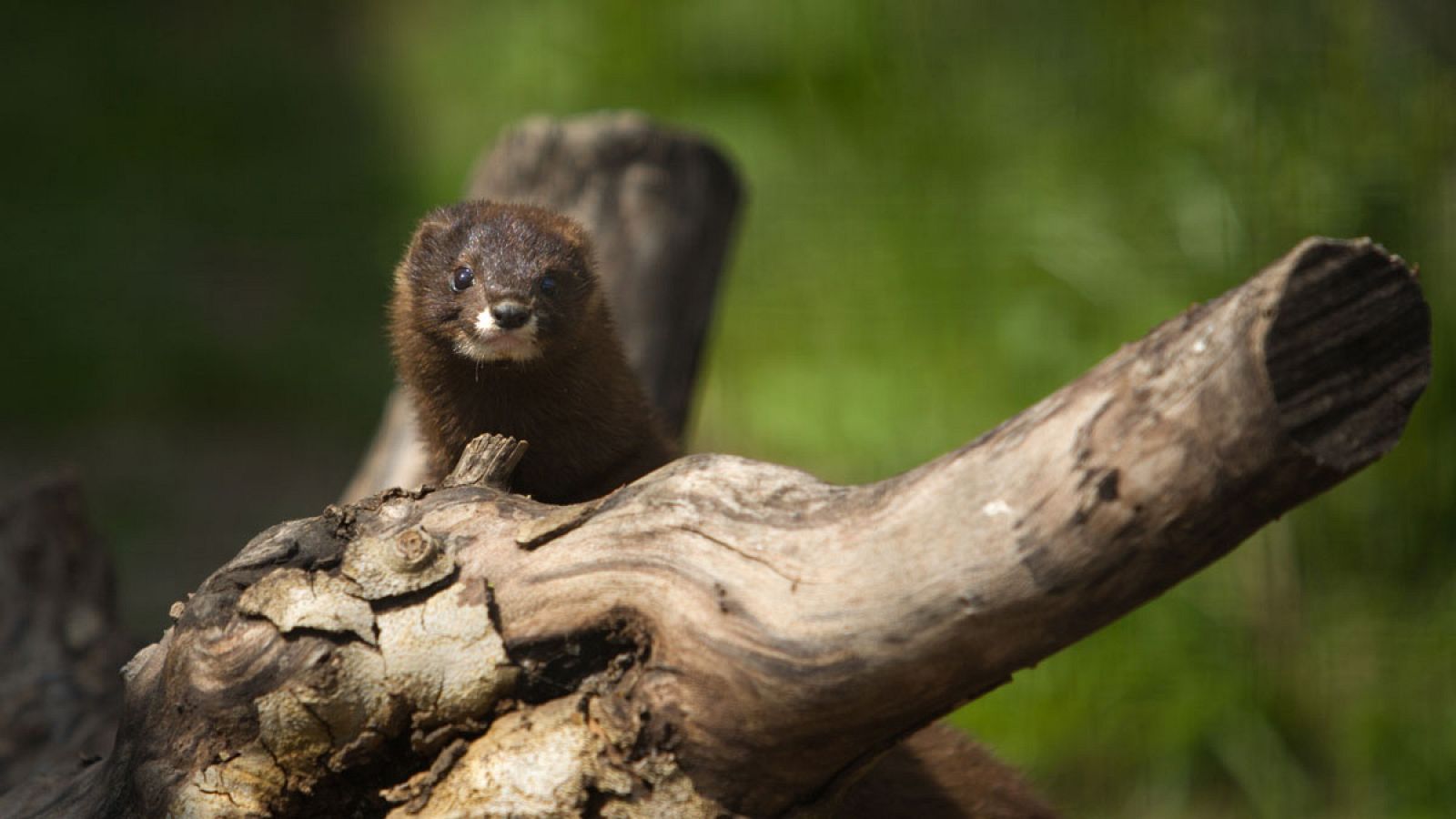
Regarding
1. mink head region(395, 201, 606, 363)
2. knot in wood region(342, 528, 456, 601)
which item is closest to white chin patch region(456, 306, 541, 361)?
mink head region(395, 201, 606, 363)

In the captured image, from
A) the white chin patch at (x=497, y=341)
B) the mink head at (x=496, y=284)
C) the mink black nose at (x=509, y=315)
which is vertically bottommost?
the white chin patch at (x=497, y=341)

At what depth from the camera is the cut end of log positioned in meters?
1.63

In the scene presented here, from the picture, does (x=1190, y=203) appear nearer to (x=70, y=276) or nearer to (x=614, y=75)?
(x=614, y=75)

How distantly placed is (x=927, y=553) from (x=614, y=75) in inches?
222

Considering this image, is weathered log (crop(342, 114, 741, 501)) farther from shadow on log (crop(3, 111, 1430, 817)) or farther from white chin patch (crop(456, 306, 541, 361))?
shadow on log (crop(3, 111, 1430, 817))

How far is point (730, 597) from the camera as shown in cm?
204

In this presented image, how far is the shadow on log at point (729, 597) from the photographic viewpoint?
1.66m

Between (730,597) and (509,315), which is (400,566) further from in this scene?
(509,315)

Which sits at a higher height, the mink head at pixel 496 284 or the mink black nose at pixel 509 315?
the mink head at pixel 496 284

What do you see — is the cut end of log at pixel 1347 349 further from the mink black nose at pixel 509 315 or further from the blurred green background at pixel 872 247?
the blurred green background at pixel 872 247

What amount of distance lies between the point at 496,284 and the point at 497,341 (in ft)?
0.43

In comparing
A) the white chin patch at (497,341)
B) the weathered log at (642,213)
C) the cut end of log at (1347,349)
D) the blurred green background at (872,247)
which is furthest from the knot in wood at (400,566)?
the blurred green background at (872,247)

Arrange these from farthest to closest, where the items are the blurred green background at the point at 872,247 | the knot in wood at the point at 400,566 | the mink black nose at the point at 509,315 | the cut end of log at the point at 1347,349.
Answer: the blurred green background at the point at 872,247, the mink black nose at the point at 509,315, the knot in wood at the point at 400,566, the cut end of log at the point at 1347,349

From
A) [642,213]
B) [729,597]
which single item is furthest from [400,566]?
[642,213]
